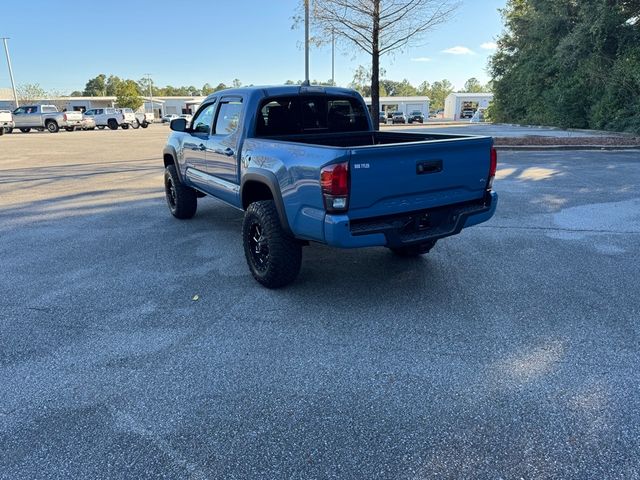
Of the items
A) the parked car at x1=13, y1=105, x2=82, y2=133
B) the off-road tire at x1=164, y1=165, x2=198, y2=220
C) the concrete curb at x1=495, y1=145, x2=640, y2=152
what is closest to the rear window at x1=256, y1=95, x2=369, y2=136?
the off-road tire at x1=164, y1=165, x2=198, y2=220

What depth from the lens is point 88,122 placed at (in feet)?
130

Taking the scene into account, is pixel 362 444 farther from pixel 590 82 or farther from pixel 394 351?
pixel 590 82

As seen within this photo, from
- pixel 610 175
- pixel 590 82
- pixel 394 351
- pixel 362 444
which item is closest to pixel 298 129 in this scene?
pixel 394 351

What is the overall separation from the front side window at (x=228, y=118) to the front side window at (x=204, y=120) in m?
0.24

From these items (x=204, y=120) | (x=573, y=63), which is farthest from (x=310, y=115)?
(x=573, y=63)

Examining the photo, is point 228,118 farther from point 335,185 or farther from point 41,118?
point 41,118

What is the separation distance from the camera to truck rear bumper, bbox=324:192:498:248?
3.60 meters

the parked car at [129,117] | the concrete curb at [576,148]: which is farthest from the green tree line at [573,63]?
the parked car at [129,117]

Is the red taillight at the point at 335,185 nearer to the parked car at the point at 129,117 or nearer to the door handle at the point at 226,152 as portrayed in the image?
the door handle at the point at 226,152

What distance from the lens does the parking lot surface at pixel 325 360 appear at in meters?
2.39

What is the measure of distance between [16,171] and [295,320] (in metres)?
12.6

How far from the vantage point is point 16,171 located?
1309 centimetres

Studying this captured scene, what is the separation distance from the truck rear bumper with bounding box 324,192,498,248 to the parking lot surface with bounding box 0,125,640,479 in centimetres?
62

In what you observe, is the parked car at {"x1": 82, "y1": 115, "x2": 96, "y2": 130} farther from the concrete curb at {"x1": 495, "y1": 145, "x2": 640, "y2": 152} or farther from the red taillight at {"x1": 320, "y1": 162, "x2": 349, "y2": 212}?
Answer: the red taillight at {"x1": 320, "y1": 162, "x2": 349, "y2": 212}
